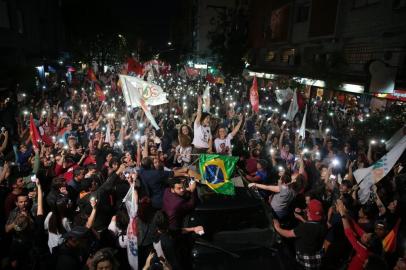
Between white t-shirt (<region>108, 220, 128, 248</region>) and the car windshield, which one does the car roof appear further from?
white t-shirt (<region>108, 220, 128, 248</region>)

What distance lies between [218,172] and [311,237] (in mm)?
1869

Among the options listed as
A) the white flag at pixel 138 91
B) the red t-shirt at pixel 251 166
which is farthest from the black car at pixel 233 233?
the white flag at pixel 138 91

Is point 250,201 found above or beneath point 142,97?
beneath

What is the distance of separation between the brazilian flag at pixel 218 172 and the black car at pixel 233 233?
0.62 ft

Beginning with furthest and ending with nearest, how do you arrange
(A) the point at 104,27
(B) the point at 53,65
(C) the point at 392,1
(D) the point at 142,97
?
(A) the point at 104,27 → (B) the point at 53,65 → (C) the point at 392,1 → (D) the point at 142,97

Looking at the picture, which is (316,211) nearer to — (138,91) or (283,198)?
(283,198)

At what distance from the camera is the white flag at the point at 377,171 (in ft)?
18.8

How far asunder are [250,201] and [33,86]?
2101 centimetres

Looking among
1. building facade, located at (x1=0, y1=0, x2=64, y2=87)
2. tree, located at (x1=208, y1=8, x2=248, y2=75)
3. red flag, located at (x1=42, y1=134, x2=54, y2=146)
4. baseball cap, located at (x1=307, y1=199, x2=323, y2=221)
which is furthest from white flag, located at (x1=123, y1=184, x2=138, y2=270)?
tree, located at (x1=208, y1=8, x2=248, y2=75)

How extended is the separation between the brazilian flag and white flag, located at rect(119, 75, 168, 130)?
335 centimetres

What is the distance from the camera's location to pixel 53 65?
3344cm

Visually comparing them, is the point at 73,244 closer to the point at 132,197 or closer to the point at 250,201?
the point at 132,197

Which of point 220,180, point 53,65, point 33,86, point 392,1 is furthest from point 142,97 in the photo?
point 53,65

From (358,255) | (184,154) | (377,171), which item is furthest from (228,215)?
(184,154)
